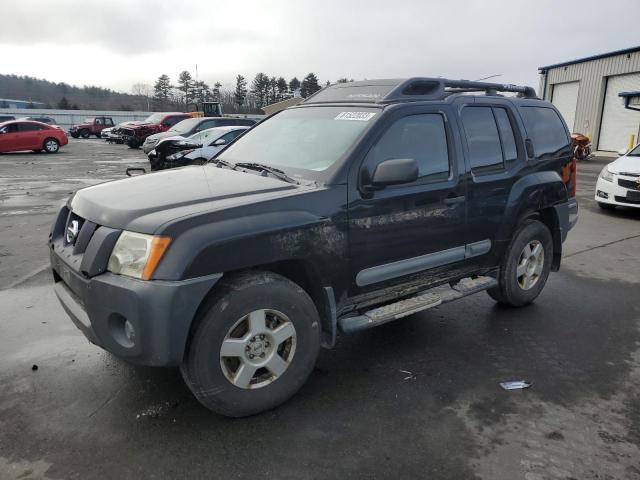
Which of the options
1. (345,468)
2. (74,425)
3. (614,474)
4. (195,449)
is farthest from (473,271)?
(74,425)

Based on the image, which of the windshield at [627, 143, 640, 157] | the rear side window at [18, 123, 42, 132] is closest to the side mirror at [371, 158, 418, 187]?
the windshield at [627, 143, 640, 157]

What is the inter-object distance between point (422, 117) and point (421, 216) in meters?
0.76

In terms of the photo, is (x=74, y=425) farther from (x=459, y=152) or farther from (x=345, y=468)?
(x=459, y=152)

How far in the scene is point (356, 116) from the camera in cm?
354

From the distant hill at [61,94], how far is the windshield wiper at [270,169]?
83.7 m

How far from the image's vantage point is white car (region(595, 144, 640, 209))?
29.9ft

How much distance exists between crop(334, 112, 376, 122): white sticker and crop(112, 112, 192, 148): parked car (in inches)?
901

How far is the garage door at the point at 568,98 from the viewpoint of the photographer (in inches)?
1168

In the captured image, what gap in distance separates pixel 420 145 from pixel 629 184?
754 cm

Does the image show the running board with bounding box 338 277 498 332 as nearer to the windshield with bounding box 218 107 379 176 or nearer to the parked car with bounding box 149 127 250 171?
the windshield with bounding box 218 107 379 176

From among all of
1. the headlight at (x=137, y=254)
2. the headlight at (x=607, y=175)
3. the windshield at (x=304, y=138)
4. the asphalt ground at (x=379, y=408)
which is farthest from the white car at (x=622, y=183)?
the headlight at (x=137, y=254)

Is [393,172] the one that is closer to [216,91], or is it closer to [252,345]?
[252,345]

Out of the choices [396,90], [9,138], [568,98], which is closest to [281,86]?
[568,98]

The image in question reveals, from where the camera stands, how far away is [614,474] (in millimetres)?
2469
